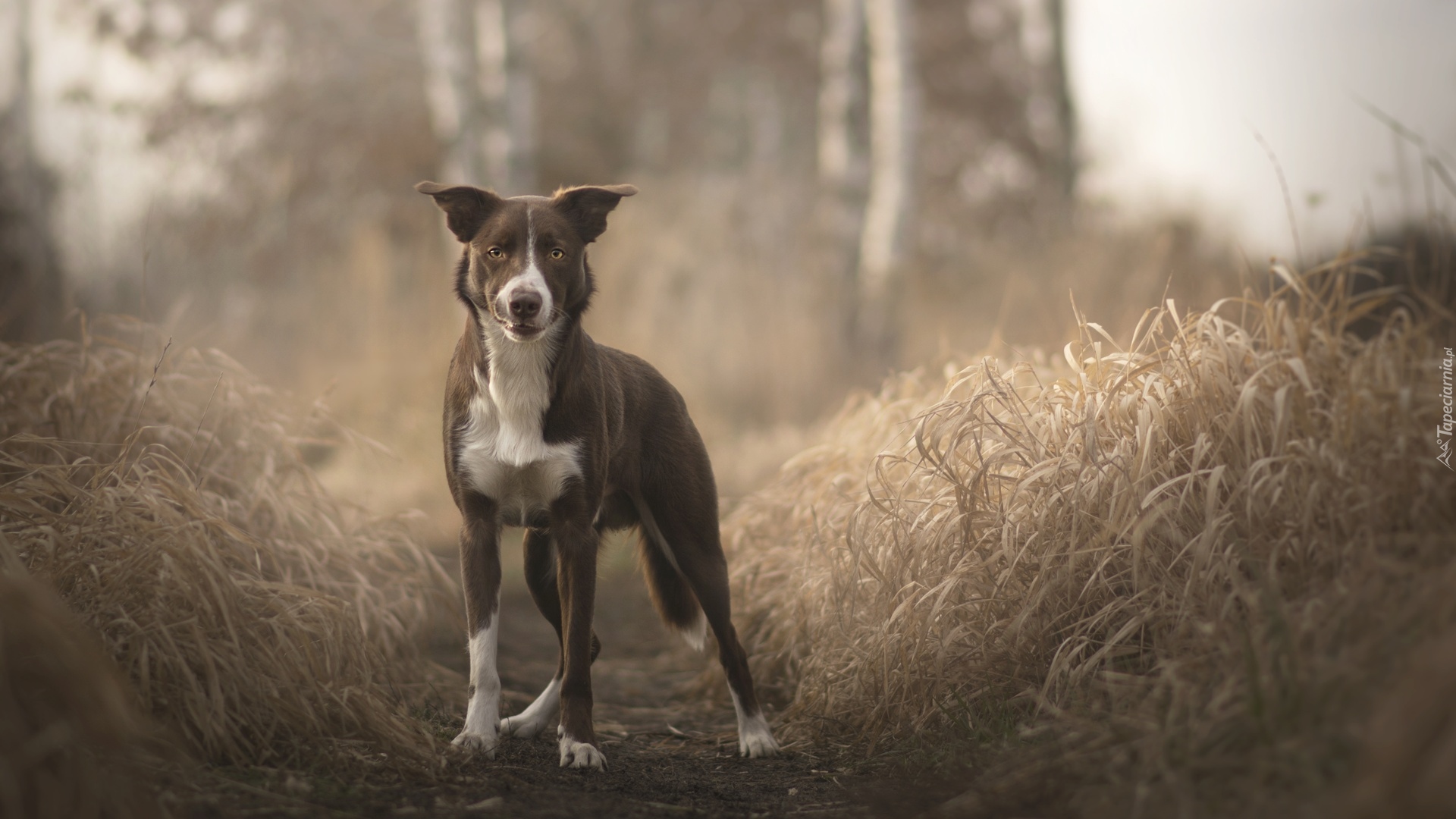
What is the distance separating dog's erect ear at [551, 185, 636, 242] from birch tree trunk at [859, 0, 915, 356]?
19.3ft

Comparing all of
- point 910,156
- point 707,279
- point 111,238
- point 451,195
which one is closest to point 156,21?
point 111,238

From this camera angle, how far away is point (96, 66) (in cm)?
980

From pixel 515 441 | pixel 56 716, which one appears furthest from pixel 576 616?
pixel 56 716

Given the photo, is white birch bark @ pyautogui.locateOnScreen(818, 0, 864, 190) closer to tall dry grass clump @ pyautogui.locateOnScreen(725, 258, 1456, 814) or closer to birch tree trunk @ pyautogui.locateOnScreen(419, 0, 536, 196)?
birch tree trunk @ pyautogui.locateOnScreen(419, 0, 536, 196)

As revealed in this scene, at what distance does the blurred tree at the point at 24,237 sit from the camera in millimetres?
6284

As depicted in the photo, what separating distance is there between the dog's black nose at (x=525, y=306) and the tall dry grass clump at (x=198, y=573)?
99 centimetres

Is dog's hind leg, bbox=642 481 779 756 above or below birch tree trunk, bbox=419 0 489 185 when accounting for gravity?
below

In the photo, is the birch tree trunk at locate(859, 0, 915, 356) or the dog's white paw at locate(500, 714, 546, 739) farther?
the birch tree trunk at locate(859, 0, 915, 356)

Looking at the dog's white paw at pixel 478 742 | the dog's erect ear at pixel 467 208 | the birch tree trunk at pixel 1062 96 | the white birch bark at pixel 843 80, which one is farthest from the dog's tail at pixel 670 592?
the birch tree trunk at pixel 1062 96

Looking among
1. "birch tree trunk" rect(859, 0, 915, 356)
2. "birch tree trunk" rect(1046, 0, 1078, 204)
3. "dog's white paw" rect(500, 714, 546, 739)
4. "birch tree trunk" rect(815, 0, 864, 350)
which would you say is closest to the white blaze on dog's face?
"dog's white paw" rect(500, 714, 546, 739)

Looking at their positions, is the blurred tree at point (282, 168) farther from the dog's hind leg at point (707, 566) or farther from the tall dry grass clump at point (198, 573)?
the dog's hind leg at point (707, 566)

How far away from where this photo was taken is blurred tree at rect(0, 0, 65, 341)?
6284 millimetres

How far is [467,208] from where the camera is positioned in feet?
11.5

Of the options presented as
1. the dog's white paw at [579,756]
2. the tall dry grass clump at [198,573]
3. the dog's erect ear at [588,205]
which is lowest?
the dog's white paw at [579,756]
